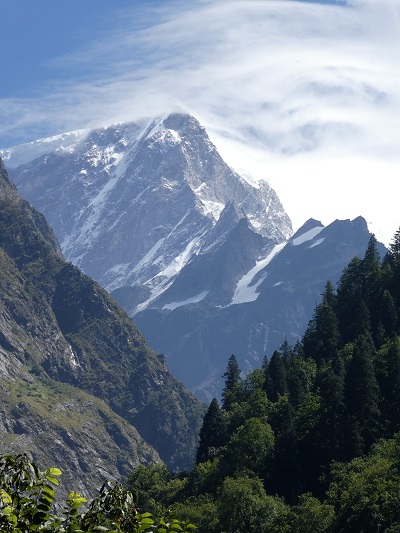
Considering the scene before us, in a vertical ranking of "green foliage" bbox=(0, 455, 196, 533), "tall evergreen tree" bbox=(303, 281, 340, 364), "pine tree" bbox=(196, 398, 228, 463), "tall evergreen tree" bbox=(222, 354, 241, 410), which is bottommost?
"pine tree" bbox=(196, 398, 228, 463)

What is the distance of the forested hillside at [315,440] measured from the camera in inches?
3484

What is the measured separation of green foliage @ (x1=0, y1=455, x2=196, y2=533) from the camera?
63.3 feet

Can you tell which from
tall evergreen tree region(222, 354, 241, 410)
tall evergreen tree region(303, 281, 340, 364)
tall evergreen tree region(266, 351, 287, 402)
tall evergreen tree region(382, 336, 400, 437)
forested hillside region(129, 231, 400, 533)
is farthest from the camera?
tall evergreen tree region(222, 354, 241, 410)

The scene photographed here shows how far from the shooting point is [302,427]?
120812mm

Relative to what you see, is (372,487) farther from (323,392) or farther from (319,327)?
(319,327)

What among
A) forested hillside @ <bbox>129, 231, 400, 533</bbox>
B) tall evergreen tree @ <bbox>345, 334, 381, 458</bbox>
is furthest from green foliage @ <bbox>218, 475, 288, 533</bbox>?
tall evergreen tree @ <bbox>345, 334, 381, 458</bbox>

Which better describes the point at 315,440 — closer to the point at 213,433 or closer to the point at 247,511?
the point at 247,511

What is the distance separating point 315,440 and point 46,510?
330ft

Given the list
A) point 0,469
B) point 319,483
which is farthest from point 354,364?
point 0,469

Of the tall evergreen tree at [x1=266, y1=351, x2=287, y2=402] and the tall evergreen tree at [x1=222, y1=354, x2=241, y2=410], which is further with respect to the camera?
the tall evergreen tree at [x1=222, y1=354, x2=241, y2=410]

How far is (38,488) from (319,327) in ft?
460

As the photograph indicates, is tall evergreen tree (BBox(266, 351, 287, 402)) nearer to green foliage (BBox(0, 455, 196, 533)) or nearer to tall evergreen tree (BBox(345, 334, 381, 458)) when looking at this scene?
tall evergreen tree (BBox(345, 334, 381, 458))

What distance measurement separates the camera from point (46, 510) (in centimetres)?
1956

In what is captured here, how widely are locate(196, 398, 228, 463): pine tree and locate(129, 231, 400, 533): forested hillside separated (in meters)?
0.14
